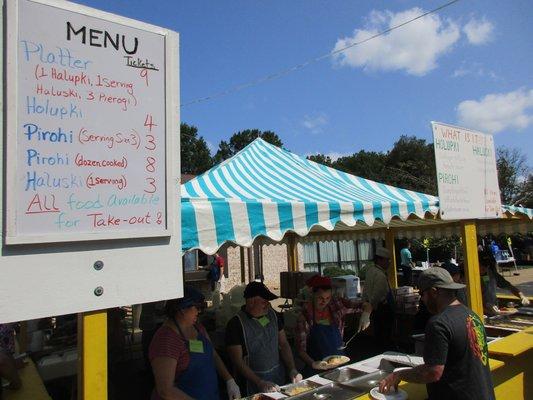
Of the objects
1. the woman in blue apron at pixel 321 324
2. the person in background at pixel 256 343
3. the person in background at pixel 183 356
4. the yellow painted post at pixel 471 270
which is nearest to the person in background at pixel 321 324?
the woman in blue apron at pixel 321 324

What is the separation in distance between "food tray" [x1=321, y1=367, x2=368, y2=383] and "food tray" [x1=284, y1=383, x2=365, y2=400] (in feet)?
0.62

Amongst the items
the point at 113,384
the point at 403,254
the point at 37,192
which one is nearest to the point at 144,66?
the point at 37,192

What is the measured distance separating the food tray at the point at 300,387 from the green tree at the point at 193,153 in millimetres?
42741

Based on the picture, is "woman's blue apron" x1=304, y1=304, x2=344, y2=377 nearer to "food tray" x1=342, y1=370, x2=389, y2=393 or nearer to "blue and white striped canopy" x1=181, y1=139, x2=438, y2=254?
"food tray" x1=342, y1=370, x2=389, y2=393

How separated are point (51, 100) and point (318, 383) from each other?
8.62 feet

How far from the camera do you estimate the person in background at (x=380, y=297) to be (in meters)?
6.24

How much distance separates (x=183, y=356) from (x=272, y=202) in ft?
4.57

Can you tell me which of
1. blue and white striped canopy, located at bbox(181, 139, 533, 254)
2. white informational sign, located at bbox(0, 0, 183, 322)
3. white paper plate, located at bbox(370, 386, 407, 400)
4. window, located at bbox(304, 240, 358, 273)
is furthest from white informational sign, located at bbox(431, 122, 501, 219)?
window, located at bbox(304, 240, 358, 273)

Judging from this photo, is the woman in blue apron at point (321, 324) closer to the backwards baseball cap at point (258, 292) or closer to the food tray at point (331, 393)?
the backwards baseball cap at point (258, 292)

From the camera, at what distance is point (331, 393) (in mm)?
2928

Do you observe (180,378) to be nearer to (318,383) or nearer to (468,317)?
(318,383)

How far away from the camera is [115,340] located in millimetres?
6414

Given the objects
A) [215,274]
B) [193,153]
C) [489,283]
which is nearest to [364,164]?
[193,153]

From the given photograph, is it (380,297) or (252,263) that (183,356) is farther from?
(252,263)
